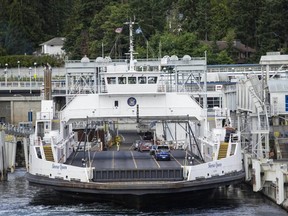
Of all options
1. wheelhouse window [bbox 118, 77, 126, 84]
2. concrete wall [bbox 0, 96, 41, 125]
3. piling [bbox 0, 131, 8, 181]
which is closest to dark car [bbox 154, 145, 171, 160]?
wheelhouse window [bbox 118, 77, 126, 84]

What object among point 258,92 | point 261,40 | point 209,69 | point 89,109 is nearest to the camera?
point 89,109

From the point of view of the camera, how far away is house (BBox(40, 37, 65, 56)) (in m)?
153

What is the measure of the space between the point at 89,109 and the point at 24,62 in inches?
2819

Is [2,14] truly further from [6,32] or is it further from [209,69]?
[209,69]

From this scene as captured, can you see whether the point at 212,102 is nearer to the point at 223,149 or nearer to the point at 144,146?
the point at 144,146

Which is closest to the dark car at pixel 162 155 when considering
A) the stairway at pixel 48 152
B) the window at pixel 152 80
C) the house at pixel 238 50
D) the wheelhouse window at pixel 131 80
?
the window at pixel 152 80

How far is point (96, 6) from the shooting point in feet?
488

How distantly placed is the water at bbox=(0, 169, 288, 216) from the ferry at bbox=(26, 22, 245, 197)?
118 cm

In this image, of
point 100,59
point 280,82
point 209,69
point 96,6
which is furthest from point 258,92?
point 96,6

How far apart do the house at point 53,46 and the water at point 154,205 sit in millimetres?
85837

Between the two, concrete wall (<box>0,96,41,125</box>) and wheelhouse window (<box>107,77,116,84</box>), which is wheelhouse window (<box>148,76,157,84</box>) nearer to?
wheelhouse window (<box>107,77,116,84</box>)

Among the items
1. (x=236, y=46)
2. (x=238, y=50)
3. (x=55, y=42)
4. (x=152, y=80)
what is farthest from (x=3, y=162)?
(x=55, y=42)

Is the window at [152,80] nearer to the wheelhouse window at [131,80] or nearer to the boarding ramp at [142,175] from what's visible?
the wheelhouse window at [131,80]

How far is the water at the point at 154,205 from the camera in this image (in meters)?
58.9
